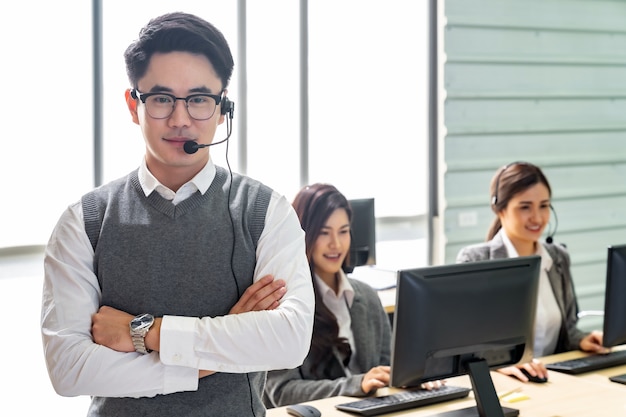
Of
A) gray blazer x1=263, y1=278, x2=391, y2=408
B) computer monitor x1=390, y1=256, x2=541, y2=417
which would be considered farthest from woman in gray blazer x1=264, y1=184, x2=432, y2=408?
computer monitor x1=390, y1=256, x2=541, y2=417

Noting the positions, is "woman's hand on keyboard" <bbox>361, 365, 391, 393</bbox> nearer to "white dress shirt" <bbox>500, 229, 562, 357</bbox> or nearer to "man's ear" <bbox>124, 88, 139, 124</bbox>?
"white dress shirt" <bbox>500, 229, 562, 357</bbox>

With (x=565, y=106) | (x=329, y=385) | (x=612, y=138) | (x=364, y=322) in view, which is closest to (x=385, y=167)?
(x=565, y=106)

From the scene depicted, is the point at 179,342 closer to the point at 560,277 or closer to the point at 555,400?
the point at 555,400

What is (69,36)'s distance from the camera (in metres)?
4.15

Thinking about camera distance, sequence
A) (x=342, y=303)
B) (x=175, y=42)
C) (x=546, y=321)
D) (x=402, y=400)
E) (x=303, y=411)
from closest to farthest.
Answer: (x=175, y=42), (x=303, y=411), (x=402, y=400), (x=342, y=303), (x=546, y=321)

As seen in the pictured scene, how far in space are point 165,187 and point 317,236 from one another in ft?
4.56

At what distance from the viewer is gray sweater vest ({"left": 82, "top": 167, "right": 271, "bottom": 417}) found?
1822 millimetres

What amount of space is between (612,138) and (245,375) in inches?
176

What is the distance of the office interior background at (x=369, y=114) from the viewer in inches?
162

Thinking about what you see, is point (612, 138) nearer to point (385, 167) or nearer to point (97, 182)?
point (385, 167)

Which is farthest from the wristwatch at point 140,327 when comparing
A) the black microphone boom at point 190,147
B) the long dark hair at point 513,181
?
the long dark hair at point 513,181

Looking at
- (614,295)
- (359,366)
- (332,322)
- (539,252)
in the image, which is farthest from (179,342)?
(539,252)

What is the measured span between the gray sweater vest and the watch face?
0.10ft

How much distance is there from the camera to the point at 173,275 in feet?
5.99
